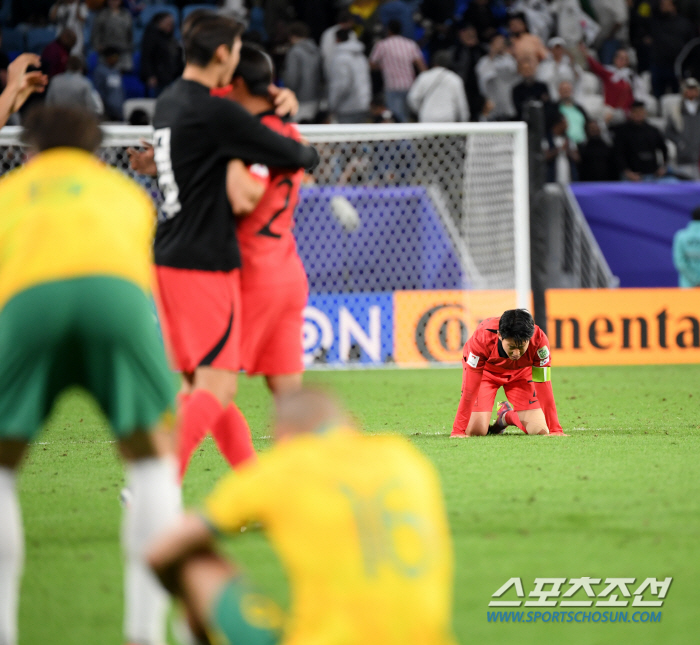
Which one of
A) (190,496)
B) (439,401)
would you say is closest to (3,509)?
(190,496)

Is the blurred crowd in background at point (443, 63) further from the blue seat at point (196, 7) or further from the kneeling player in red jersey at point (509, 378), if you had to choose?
the kneeling player in red jersey at point (509, 378)

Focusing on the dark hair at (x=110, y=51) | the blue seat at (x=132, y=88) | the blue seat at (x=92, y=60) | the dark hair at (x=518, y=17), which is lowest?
the blue seat at (x=132, y=88)

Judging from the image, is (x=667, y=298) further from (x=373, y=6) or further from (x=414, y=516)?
(x=414, y=516)

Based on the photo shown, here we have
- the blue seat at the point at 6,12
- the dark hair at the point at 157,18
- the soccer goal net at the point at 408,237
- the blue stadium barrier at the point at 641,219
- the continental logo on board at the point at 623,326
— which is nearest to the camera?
the soccer goal net at the point at 408,237

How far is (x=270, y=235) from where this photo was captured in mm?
4758

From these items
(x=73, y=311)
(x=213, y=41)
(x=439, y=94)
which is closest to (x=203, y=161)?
(x=213, y=41)

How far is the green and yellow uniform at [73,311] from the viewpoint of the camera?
119 inches

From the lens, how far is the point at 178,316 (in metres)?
4.42

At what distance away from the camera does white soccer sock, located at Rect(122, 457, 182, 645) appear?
3.09m

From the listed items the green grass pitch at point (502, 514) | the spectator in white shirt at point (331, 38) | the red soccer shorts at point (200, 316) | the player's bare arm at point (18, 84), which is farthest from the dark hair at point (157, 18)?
the red soccer shorts at point (200, 316)

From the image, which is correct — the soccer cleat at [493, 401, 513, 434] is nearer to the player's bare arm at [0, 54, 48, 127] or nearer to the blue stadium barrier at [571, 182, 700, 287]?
the player's bare arm at [0, 54, 48, 127]

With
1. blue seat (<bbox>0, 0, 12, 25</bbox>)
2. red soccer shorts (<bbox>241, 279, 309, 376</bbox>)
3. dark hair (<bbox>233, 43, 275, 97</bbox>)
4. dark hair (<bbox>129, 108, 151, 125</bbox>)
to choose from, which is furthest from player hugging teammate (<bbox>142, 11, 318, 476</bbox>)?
blue seat (<bbox>0, 0, 12, 25</bbox>)

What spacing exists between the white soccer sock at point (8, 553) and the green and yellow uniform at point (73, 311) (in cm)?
17

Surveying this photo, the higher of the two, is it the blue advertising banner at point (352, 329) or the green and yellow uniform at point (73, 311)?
the green and yellow uniform at point (73, 311)
